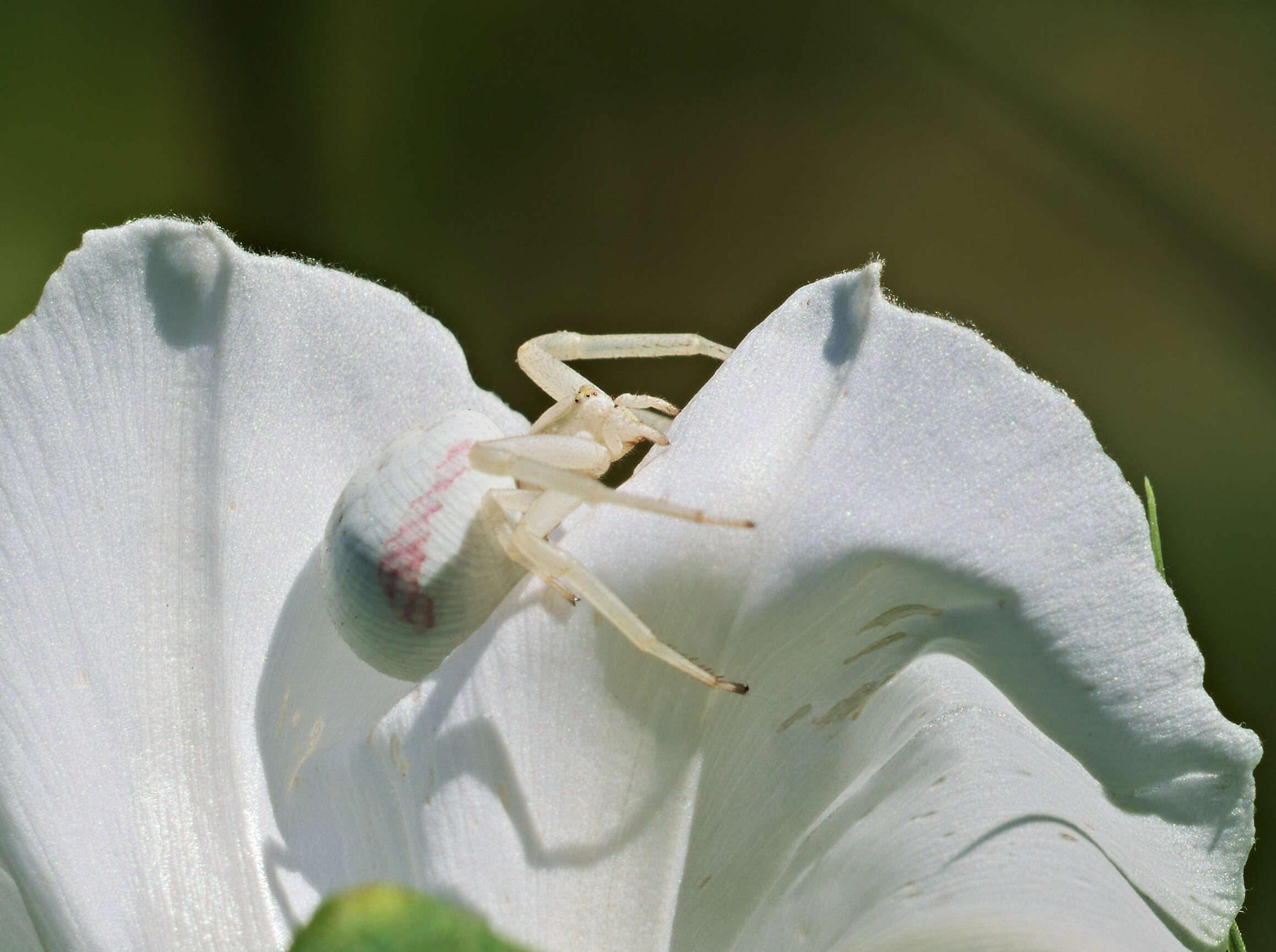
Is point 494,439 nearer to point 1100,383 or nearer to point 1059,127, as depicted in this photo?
point 1100,383

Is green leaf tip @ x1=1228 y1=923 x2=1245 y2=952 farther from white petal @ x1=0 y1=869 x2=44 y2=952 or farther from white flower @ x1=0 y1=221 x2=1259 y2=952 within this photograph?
white petal @ x1=0 y1=869 x2=44 y2=952

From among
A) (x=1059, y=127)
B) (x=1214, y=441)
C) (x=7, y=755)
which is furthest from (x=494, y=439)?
(x=1059, y=127)

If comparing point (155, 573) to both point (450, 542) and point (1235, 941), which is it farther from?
point (1235, 941)

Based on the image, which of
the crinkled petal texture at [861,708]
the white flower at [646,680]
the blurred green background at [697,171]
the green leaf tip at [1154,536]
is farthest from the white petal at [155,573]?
the blurred green background at [697,171]

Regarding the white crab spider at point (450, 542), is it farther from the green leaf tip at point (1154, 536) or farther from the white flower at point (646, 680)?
the green leaf tip at point (1154, 536)

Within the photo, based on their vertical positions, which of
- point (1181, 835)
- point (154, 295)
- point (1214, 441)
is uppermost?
point (154, 295)

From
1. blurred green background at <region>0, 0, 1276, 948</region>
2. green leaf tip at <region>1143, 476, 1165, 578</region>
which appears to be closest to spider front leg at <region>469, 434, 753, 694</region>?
green leaf tip at <region>1143, 476, 1165, 578</region>

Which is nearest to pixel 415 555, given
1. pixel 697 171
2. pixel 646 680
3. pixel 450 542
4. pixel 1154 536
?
pixel 450 542

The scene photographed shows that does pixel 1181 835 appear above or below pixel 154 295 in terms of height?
below
